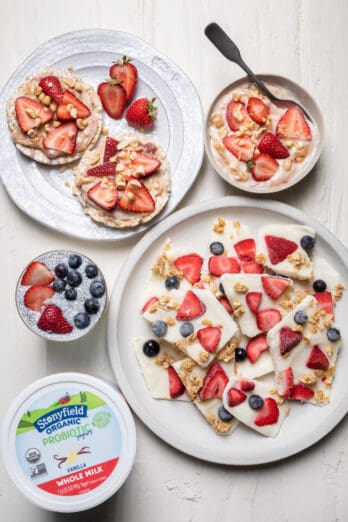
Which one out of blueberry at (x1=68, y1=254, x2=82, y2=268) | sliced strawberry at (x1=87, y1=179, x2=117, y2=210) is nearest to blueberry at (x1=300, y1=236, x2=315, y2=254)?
sliced strawberry at (x1=87, y1=179, x2=117, y2=210)

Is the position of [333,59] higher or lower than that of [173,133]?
higher

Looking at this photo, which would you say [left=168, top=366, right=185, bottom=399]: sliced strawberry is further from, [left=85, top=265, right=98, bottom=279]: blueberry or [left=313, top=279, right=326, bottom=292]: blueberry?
[left=313, top=279, right=326, bottom=292]: blueberry

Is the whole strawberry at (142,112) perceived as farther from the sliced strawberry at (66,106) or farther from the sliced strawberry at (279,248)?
the sliced strawberry at (279,248)

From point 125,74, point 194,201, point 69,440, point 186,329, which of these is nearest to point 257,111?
point 194,201

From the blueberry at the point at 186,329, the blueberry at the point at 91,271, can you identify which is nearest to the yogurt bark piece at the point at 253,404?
the blueberry at the point at 186,329

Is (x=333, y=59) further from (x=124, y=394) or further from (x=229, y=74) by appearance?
(x=124, y=394)

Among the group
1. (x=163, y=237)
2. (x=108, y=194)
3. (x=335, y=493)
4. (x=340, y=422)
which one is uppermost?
(x=108, y=194)

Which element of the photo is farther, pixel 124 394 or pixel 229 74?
pixel 229 74

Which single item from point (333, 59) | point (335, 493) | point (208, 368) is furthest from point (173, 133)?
point (335, 493)
